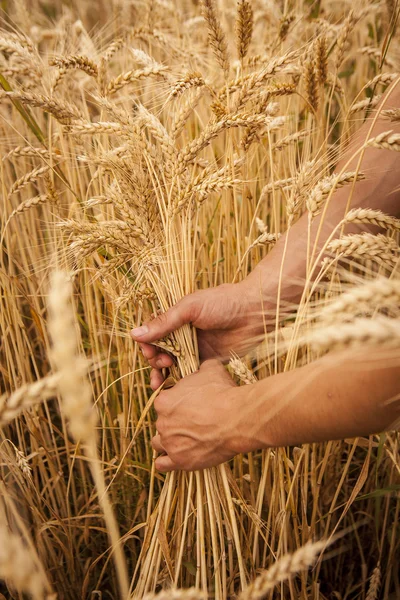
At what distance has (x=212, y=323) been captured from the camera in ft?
3.50

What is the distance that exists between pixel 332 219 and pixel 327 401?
24.4 inches

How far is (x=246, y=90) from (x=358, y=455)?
1166 mm

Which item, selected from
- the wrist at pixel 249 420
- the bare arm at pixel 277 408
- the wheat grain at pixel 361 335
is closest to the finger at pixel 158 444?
the bare arm at pixel 277 408

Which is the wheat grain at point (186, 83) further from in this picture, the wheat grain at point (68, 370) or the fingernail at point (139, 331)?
the wheat grain at point (68, 370)

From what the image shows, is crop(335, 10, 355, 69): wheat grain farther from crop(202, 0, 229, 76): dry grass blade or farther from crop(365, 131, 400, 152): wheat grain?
crop(365, 131, 400, 152): wheat grain

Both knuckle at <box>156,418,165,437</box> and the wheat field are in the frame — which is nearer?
the wheat field

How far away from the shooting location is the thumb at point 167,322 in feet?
3.08

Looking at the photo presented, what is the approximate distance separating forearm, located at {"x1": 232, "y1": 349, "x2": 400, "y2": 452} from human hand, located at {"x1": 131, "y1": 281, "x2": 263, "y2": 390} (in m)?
0.23

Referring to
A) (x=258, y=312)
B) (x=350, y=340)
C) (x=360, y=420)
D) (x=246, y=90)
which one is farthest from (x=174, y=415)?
(x=246, y=90)

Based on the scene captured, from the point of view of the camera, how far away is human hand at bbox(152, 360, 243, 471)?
0.85 metres

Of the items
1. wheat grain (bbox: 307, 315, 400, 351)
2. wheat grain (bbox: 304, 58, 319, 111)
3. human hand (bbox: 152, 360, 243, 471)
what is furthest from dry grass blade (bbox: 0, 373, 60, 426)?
wheat grain (bbox: 304, 58, 319, 111)

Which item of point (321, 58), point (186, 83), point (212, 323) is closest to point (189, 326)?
point (212, 323)

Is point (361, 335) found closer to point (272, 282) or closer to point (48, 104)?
point (272, 282)

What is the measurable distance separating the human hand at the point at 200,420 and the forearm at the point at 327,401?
0.19 feet
